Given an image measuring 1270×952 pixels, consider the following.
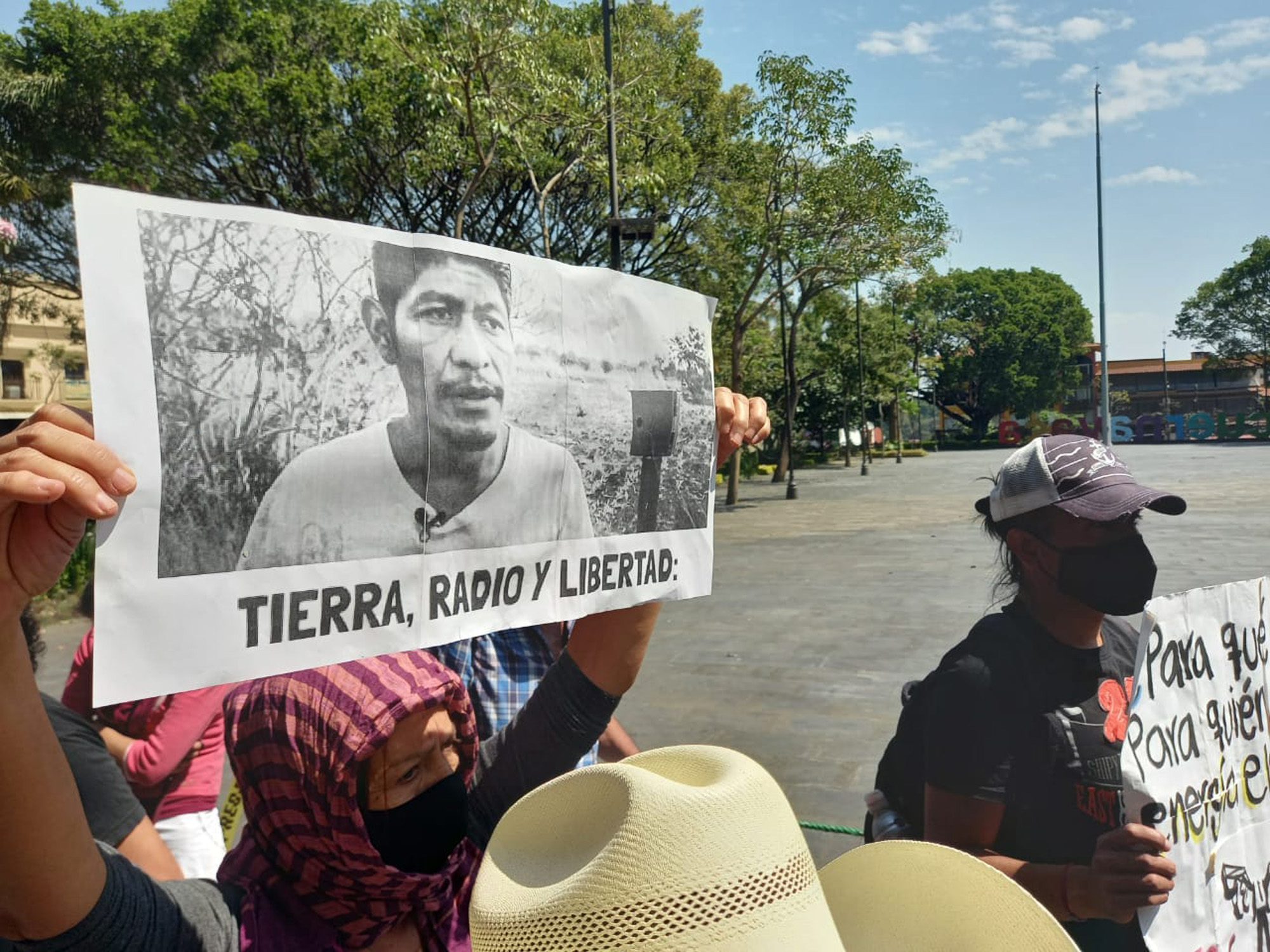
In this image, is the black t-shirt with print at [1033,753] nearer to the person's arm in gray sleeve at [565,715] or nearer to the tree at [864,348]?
the person's arm in gray sleeve at [565,715]

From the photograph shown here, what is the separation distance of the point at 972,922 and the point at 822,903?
0.44 metres

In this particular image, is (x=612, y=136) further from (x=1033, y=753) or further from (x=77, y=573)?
(x=1033, y=753)

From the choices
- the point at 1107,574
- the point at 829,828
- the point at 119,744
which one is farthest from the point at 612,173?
the point at 1107,574

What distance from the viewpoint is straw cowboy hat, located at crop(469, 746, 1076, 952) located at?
2.88 ft

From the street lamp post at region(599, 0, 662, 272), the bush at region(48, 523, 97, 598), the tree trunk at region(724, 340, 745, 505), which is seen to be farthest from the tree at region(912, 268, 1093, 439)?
the bush at region(48, 523, 97, 598)

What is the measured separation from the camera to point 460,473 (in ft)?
4.30

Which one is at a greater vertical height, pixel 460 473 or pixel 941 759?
pixel 460 473

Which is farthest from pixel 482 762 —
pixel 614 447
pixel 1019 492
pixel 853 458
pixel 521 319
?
pixel 853 458

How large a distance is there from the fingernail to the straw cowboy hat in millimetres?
563

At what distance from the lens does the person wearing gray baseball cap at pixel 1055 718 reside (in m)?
1.67

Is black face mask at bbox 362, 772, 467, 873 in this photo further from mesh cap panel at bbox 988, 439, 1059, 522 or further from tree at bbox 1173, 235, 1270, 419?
tree at bbox 1173, 235, 1270, 419

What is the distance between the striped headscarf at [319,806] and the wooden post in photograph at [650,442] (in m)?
0.43

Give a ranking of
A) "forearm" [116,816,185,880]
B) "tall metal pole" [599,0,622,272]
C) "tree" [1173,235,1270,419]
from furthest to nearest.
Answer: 1. "tree" [1173,235,1270,419]
2. "tall metal pole" [599,0,622,272]
3. "forearm" [116,816,185,880]

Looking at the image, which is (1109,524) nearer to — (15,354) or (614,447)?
(614,447)
